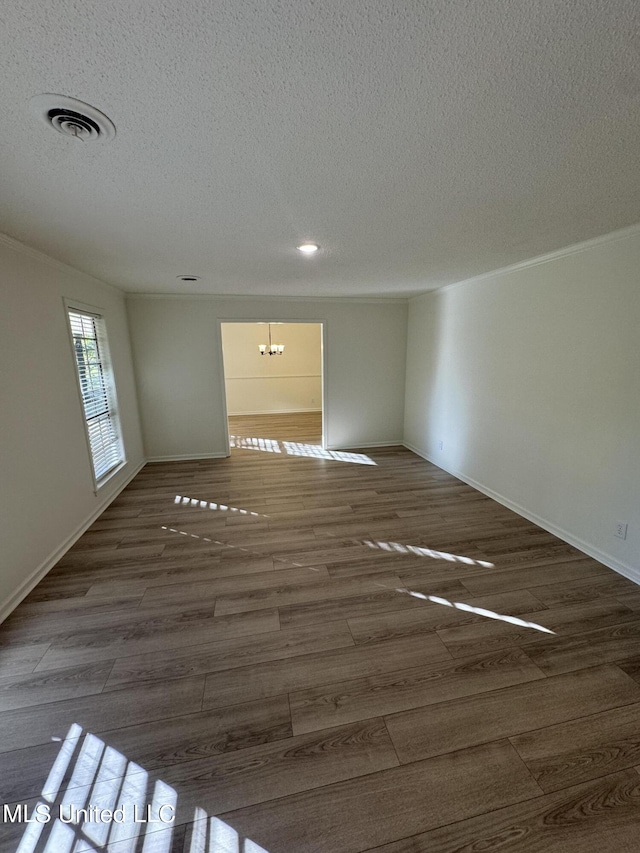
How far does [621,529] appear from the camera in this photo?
2.40 m

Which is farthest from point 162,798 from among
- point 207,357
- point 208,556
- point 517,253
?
point 207,357

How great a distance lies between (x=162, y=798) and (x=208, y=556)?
4.95ft

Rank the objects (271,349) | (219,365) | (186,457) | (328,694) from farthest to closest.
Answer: (271,349), (186,457), (219,365), (328,694)

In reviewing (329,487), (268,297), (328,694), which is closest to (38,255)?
(268,297)

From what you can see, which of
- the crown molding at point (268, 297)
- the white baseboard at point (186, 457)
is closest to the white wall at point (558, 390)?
the crown molding at point (268, 297)

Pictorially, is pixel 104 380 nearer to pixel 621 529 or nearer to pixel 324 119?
pixel 324 119

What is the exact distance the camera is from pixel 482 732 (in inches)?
55.9

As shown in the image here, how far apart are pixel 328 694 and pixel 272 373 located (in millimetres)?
7220

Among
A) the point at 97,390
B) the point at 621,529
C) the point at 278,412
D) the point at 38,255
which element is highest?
the point at 38,255

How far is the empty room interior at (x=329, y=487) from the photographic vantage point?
3.18 feet

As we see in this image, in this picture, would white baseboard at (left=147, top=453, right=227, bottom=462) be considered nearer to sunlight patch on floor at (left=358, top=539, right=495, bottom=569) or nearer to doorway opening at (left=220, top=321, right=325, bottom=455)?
doorway opening at (left=220, top=321, right=325, bottom=455)

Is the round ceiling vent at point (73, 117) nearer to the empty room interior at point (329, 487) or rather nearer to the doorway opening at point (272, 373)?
the empty room interior at point (329, 487)

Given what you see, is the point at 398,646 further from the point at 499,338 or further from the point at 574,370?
the point at 499,338

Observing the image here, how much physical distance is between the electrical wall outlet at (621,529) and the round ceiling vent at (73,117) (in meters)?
3.55
